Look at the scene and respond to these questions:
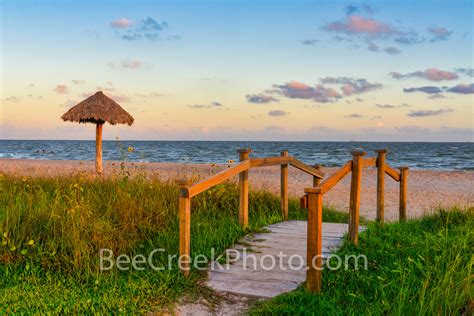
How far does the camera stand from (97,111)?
17.6m

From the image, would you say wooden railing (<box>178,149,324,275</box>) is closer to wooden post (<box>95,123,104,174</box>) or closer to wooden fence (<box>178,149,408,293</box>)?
wooden fence (<box>178,149,408,293</box>)

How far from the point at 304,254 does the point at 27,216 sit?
388 cm

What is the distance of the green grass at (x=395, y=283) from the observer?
451 centimetres

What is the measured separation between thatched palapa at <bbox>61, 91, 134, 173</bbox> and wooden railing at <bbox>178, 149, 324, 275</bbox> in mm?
9902

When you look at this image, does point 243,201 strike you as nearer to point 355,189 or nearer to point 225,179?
point 225,179

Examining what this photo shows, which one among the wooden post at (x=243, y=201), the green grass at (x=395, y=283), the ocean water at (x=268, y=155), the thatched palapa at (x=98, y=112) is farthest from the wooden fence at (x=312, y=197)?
the ocean water at (x=268, y=155)

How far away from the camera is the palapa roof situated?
57.8 ft

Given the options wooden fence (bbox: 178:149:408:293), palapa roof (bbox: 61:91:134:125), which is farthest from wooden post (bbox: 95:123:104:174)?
wooden fence (bbox: 178:149:408:293)

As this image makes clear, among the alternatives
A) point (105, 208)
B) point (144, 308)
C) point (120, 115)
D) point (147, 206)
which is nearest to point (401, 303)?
point (144, 308)

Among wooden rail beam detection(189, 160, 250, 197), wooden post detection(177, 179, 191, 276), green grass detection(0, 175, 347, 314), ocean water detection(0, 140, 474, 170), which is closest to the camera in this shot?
green grass detection(0, 175, 347, 314)

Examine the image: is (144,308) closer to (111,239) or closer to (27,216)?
(111,239)

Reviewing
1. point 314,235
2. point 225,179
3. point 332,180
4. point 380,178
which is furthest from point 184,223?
point 380,178

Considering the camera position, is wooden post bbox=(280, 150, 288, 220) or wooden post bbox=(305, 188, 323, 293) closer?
wooden post bbox=(305, 188, 323, 293)

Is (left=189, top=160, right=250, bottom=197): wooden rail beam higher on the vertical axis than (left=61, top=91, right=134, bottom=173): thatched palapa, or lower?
lower
